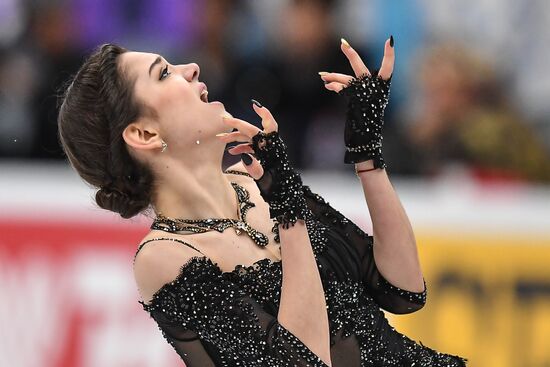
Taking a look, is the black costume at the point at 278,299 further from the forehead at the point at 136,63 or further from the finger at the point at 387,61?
the forehead at the point at 136,63

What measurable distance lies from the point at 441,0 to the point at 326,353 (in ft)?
13.7

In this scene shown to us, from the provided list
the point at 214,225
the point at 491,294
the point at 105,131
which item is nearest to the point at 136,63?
the point at 105,131

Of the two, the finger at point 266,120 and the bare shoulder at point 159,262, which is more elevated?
the finger at point 266,120

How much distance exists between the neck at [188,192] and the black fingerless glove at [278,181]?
275mm

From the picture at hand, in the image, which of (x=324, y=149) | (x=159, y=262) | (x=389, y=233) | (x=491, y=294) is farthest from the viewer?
(x=324, y=149)

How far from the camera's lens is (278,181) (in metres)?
2.34

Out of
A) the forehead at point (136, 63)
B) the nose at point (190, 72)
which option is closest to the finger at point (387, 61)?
the nose at point (190, 72)

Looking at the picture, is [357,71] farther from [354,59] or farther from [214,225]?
[214,225]

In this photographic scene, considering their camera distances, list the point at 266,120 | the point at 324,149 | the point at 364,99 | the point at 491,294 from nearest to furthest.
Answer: the point at 266,120
the point at 364,99
the point at 491,294
the point at 324,149

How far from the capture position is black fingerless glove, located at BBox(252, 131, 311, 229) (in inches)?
91.6

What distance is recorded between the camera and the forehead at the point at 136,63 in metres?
2.59

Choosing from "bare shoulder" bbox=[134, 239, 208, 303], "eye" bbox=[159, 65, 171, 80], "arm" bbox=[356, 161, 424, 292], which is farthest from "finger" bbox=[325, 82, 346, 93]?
"bare shoulder" bbox=[134, 239, 208, 303]

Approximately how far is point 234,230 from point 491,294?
208cm

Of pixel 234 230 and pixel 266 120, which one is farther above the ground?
pixel 266 120
